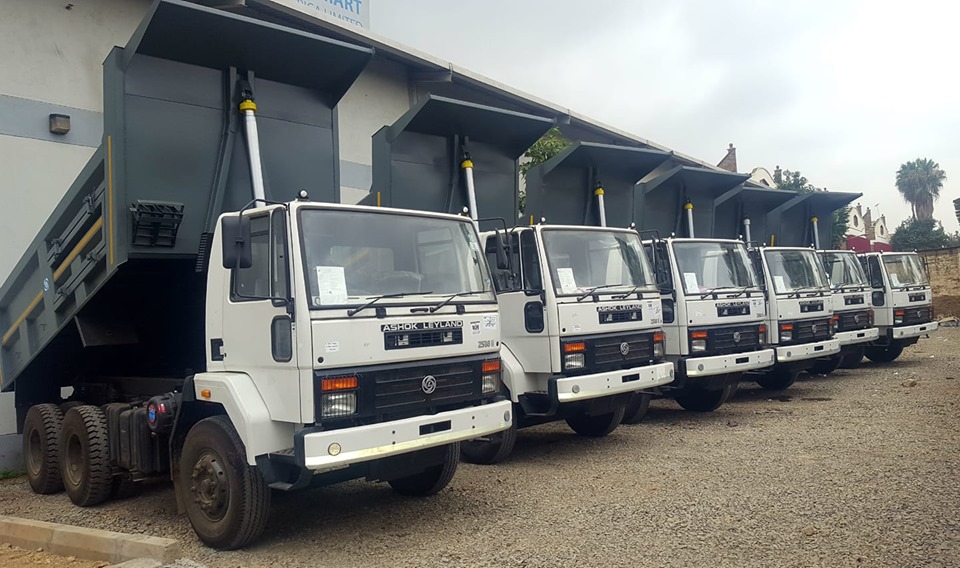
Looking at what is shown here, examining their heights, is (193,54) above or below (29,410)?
above

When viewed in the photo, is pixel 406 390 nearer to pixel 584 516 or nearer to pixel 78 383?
pixel 584 516

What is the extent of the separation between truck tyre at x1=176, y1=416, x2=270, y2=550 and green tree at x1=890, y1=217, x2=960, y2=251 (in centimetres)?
5031

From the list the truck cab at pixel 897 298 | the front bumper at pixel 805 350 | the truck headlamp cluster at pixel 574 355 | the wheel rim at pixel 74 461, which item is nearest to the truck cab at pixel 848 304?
the truck cab at pixel 897 298

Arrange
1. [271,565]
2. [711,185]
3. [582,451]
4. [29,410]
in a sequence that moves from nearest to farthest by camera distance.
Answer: [271,565] < [29,410] < [582,451] < [711,185]

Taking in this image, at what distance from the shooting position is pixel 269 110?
6527 millimetres

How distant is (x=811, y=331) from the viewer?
1136 centimetres

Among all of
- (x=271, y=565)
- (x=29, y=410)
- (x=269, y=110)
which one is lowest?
(x=271, y=565)

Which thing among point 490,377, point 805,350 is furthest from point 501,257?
point 805,350

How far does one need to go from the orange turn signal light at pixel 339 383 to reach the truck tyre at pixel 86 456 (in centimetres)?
299

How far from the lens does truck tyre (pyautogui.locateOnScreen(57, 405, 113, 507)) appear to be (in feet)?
21.9

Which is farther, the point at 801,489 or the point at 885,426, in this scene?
the point at 885,426

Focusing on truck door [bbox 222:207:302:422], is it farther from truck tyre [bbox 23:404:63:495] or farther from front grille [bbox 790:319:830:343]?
front grille [bbox 790:319:830:343]

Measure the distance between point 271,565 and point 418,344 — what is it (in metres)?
1.70

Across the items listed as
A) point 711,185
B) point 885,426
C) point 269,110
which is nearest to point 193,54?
point 269,110
